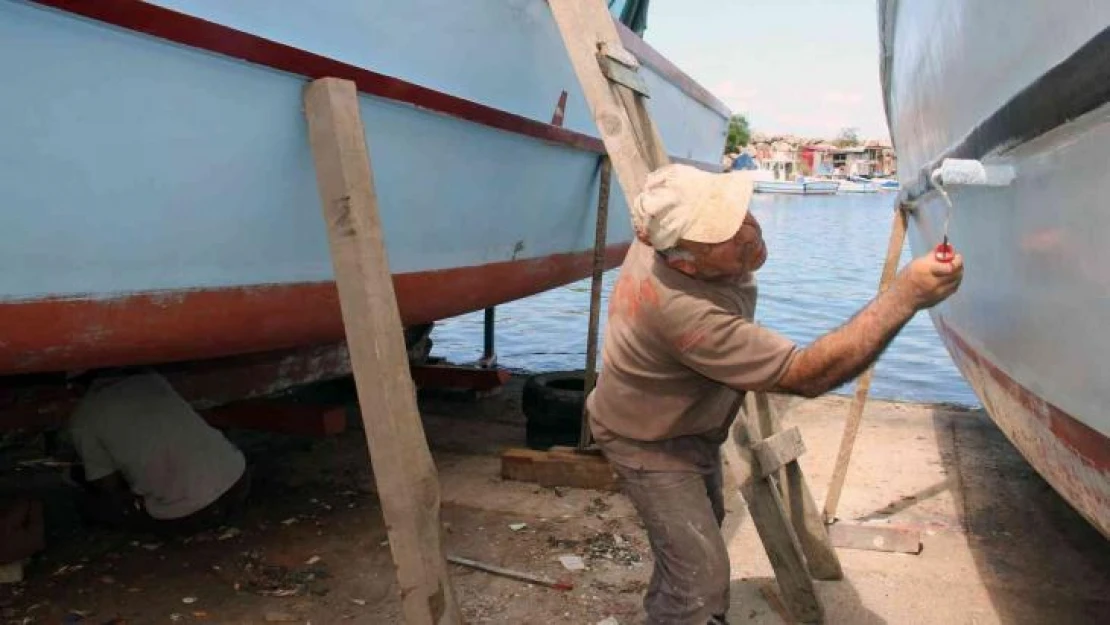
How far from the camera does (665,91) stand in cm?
583

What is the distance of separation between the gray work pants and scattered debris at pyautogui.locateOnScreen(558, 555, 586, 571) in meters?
0.95

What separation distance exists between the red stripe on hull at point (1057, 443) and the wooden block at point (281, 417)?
9.16 ft

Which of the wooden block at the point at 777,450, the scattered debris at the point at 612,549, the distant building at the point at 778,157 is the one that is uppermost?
the distant building at the point at 778,157

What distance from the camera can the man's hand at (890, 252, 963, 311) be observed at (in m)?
1.86

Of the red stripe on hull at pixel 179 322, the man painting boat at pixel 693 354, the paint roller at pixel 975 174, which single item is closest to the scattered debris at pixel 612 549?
the man painting boat at pixel 693 354

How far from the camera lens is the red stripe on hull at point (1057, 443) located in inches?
73.5

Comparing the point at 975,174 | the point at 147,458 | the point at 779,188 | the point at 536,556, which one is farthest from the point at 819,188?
the point at 975,174

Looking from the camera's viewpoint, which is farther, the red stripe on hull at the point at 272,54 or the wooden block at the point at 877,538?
the wooden block at the point at 877,538

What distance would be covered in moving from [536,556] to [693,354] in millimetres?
1601

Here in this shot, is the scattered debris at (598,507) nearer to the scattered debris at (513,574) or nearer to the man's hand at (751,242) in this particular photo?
the scattered debris at (513,574)

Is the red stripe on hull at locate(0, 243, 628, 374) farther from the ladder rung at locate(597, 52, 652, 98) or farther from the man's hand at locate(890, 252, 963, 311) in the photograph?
the man's hand at locate(890, 252, 963, 311)

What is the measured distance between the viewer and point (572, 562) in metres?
3.44

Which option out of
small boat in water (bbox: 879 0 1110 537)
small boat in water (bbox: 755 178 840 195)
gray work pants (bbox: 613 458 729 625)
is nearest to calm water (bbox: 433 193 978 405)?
small boat in water (bbox: 879 0 1110 537)

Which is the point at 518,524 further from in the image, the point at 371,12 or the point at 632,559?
the point at 371,12
